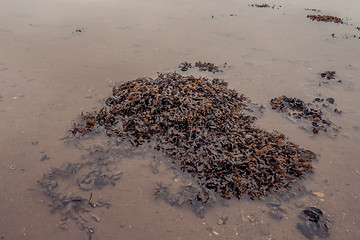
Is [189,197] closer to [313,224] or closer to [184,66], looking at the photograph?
[313,224]

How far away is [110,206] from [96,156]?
4.60 ft

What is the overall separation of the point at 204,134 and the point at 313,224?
2764 mm

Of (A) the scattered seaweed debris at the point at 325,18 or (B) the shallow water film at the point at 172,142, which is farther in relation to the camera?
(A) the scattered seaweed debris at the point at 325,18

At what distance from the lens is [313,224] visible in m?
4.36

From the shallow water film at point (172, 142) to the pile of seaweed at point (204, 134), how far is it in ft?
0.10

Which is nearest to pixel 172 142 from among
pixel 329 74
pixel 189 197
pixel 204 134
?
pixel 204 134

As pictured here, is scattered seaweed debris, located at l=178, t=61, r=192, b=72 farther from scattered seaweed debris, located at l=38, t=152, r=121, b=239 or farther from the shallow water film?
scattered seaweed debris, located at l=38, t=152, r=121, b=239

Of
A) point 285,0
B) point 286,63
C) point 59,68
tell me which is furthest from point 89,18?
point 285,0

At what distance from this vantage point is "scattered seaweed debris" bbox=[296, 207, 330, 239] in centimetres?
425

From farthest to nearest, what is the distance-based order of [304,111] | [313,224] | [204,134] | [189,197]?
[304,111] < [204,134] < [189,197] < [313,224]

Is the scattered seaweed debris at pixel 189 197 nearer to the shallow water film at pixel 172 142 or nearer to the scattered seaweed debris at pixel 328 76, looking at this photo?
the shallow water film at pixel 172 142

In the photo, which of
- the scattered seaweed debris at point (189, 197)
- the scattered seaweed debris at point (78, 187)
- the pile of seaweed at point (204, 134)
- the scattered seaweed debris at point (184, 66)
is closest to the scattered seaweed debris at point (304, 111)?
the pile of seaweed at point (204, 134)

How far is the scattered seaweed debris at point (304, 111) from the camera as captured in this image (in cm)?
684

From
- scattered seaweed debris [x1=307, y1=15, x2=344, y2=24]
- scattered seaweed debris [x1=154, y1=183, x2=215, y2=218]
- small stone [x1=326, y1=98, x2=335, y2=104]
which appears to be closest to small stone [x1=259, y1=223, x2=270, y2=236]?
scattered seaweed debris [x1=154, y1=183, x2=215, y2=218]
